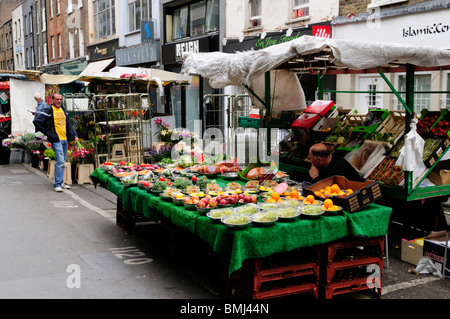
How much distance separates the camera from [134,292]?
5129 millimetres

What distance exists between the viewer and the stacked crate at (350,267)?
479 cm

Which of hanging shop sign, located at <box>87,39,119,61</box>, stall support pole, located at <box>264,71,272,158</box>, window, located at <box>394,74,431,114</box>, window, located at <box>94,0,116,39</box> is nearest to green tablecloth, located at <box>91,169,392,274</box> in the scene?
stall support pole, located at <box>264,71,272,158</box>

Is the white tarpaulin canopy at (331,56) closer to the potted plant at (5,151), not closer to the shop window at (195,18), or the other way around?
the potted plant at (5,151)

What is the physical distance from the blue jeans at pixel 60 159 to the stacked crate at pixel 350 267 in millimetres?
7527

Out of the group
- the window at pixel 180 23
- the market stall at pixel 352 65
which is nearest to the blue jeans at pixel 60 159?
the market stall at pixel 352 65

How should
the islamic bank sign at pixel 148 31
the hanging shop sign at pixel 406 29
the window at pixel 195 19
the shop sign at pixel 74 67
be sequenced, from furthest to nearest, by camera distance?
the shop sign at pixel 74 67, the islamic bank sign at pixel 148 31, the window at pixel 195 19, the hanging shop sign at pixel 406 29

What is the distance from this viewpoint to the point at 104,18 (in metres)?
28.5

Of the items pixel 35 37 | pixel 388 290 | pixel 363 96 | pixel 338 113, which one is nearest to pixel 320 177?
pixel 388 290

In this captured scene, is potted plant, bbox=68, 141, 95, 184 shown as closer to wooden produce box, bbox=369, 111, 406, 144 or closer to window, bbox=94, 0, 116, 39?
wooden produce box, bbox=369, 111, 406, 144

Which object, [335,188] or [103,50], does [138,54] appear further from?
[335,188]

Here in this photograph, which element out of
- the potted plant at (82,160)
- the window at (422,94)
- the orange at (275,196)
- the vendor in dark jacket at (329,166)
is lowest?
the potted plant at (82,160)
